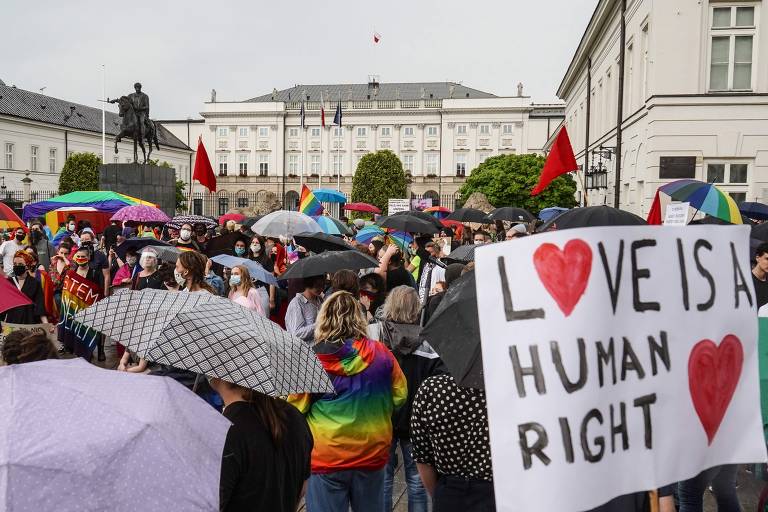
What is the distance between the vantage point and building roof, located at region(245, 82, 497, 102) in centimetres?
8931

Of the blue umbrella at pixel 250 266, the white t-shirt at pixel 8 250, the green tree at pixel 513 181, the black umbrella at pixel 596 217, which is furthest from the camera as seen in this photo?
the green tree at pixel 513 181

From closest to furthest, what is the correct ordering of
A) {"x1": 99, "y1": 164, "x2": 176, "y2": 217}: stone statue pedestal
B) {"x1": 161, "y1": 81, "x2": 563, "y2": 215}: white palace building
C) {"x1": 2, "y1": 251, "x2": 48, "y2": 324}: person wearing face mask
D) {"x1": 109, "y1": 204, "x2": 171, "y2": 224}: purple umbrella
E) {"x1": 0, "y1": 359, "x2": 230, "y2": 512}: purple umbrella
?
{"x1": 0, "y1": 359, "x2": 230, "y2": 512}: purple umbrella, {"x1": 2, "y1": 251, "x2": 48, "y2": 324}: person wearing face mask, {"x1": 109, "y1": 204, "x2": 171, "y2": 224}: purple umbrella, {"x1": 99, "y1": 164, "x2": 176, "y2": 217}: stone statue pedestal, {"x1": 161, "y1": 81, "x2": 563, "y2": 215}: white palace building

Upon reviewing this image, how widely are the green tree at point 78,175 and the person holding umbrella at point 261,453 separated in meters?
59.1

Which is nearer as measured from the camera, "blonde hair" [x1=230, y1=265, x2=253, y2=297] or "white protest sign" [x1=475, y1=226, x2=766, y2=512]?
"white protest sign" [x1=475, y1=226, x2=766, y2=512]

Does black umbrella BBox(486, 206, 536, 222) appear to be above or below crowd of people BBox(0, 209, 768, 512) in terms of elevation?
above

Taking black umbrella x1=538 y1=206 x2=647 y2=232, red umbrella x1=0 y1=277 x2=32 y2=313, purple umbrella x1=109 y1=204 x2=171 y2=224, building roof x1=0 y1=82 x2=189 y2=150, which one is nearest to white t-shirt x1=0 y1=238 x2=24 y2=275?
purple umbrella x1=109 y1=204 x2=171 y2=224

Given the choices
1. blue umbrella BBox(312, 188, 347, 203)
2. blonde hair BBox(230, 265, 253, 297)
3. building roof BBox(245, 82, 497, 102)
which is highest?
building roof BBox(245, 82, 497, 102)

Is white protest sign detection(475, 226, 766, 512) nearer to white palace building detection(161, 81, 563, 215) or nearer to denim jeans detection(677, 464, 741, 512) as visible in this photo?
denim jeans detection(677, 464, 741, 512)

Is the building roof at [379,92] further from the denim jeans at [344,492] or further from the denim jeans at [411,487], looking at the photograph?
the denim jeans at [344,492]

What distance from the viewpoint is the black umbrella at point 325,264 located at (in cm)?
616

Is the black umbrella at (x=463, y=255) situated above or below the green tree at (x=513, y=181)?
below

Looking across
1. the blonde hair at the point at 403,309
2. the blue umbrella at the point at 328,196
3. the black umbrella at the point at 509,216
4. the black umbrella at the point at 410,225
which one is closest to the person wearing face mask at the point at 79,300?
the black umbrella at the point at 410,225

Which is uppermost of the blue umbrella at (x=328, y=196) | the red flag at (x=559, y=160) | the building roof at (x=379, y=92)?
the building roof at (x=379, y=92)

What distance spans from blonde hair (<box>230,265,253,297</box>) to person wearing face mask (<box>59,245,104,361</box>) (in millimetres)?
2585
